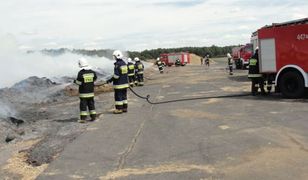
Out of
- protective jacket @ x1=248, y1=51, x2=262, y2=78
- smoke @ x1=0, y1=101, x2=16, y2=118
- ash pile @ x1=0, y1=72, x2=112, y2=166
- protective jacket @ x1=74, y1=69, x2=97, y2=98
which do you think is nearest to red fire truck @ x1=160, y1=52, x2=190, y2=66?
ash pile @ x1=0, y1=72, x2=112, y2=166

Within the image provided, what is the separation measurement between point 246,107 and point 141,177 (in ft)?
25.6

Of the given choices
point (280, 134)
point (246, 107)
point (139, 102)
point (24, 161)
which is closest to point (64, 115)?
point (139, 102)

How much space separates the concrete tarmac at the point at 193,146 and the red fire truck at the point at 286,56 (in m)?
2.13

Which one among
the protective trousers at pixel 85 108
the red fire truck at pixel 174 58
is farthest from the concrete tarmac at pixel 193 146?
the red fire truck at pixel 174 58

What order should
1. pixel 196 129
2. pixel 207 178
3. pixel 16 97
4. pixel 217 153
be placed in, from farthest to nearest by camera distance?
1. pixel 16 97
2. pixel 196 129
3. pixel 217 153
4. pixel 207 178

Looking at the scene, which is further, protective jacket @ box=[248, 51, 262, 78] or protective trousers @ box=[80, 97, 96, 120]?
protective jacket @ box=[248, 51, 262, 78]

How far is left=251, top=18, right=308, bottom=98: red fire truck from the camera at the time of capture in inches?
615

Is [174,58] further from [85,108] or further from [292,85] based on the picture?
[85,108]

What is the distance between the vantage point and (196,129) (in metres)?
10.8

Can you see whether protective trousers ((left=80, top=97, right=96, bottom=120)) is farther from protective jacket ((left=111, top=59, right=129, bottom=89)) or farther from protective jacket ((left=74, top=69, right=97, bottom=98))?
protective jacket ((left=111, top=59, right=129, bottom=89))

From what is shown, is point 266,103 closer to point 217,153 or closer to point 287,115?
point 287,115

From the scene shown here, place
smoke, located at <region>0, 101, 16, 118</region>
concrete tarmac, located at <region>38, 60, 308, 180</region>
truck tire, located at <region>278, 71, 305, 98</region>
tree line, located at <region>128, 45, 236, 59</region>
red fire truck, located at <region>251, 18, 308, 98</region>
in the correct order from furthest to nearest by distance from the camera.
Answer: tree line, located at <region>128, 45, 236, 59</region>, smoke, located at <region>0, 101, 16, 118</region>, truck tire, located at <region>278, 71, 305, 98</region>, red fire truck, located at <region>251, 18, 308, 98</region>, concrete tarmac, located at <region>38, 60, 308, 180</region>

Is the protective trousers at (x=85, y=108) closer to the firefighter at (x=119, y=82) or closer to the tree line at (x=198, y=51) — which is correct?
the firefighter at (x=119, y=82)

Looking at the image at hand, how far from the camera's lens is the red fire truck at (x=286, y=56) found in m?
15.6
